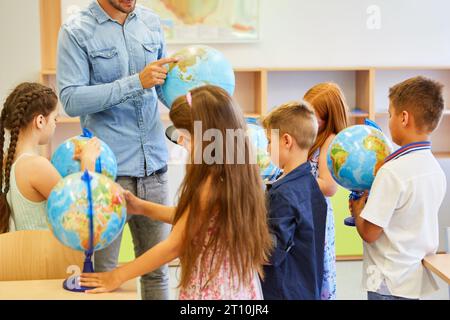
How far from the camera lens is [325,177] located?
103 inches

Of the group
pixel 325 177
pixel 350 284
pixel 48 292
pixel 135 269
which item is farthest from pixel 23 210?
pixel 350 284

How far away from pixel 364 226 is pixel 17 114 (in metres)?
1.31

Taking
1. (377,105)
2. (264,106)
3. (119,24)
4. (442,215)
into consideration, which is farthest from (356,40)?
(119,24)

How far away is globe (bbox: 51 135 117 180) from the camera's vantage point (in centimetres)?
212

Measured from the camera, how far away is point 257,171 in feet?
6.51

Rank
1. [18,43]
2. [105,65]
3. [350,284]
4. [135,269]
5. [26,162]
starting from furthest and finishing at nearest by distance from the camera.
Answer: [18,43], [350,284], [105,65], [26,162], [135,269]

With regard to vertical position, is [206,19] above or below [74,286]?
above

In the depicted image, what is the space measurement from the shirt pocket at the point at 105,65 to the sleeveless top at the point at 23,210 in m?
0.41

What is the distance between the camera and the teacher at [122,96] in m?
2.47

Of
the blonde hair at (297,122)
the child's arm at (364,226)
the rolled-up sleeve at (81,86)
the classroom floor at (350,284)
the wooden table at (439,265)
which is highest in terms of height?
the rolled-up sleeve at (81,86)

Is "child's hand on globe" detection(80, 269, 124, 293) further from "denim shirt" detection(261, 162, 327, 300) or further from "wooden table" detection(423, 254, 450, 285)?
"wooden table" detection(423, 254, 450, 285)

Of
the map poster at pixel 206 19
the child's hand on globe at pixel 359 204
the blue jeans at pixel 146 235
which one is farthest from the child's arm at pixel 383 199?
the map poster at pixel 206 19

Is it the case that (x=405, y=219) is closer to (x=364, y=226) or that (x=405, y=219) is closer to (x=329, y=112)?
(x=364, y=226)

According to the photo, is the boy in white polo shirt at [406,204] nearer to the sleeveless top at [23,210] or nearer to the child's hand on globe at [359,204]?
the child's hand on globe at [359,204]
